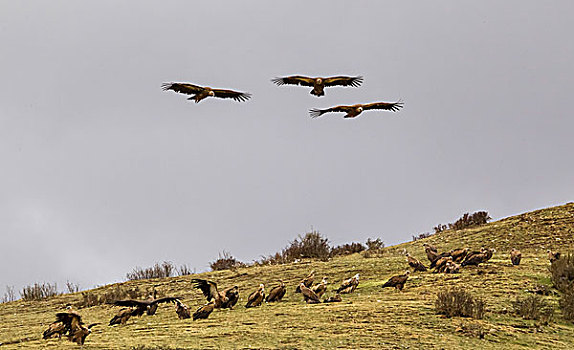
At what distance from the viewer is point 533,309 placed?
12.0m

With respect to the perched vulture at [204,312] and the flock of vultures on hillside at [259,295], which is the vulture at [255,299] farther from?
the perched vulture at [204,312]

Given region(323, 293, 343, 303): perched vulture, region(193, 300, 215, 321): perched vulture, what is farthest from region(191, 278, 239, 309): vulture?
region(323, 293, 343, 303): perched vulture

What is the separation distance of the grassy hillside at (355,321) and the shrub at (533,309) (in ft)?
0.59

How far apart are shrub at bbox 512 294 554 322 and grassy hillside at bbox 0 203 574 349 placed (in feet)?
0.59

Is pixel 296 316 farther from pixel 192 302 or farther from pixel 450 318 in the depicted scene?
pixel 192 302

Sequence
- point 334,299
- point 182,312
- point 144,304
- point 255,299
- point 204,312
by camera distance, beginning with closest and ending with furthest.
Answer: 1. point 144,304
2. point 204,312
3. point 182,312
4. point 334,299
5. point 255,299

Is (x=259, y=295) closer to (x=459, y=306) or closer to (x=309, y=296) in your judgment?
(x=309, y=296)

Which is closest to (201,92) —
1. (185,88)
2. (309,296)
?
(185,88)

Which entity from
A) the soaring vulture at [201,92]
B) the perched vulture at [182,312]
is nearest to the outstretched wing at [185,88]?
the soaring vulture at [201,92]

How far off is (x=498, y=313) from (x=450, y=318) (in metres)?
1.11

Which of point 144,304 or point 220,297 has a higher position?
point 144,304

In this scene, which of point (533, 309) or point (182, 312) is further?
point (182, 312)

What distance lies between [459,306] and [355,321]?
1.97m

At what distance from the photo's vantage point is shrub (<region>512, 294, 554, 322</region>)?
11.8 metres
